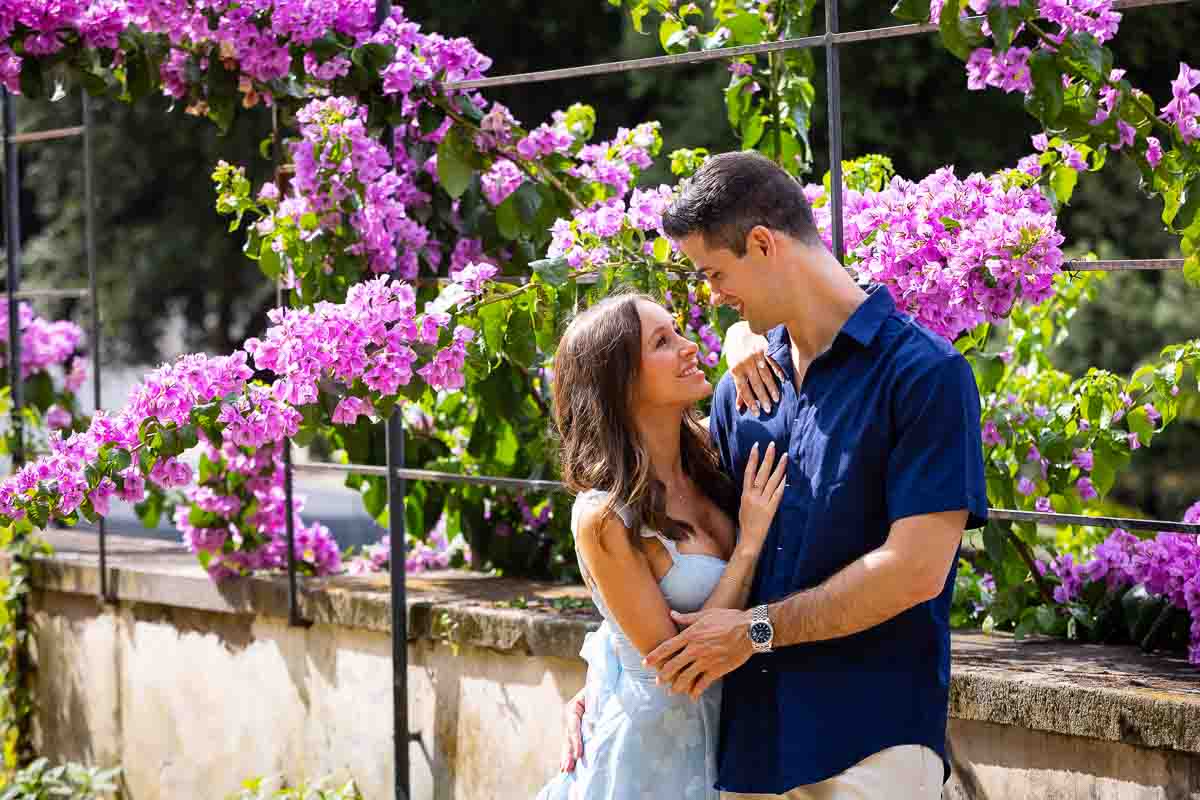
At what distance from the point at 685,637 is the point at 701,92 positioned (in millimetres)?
10354

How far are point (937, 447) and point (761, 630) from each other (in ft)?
1.29

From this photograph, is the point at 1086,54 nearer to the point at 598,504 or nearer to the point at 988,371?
the point at 988,371

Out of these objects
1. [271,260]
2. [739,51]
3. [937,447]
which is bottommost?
[937,447]

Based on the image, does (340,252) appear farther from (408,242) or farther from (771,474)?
(771,474)

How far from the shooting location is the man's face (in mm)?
2668

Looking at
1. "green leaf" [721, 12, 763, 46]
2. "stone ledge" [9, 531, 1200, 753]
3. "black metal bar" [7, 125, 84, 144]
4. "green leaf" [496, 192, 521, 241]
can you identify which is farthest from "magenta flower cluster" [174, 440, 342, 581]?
"green leaf" [721, 12, 763, 46]

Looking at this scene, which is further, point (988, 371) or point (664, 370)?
point (988, 371)

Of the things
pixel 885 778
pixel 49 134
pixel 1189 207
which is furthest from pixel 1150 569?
pixel 49 134

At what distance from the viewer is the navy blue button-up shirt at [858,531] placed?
8.22ft

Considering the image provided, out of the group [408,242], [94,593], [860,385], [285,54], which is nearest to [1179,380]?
[860,385]

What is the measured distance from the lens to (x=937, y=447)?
8.12 feet

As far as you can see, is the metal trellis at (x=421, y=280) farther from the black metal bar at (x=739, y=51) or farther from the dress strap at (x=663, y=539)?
the dress strap at (x=663, y=539)

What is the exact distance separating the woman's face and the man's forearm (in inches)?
16.8

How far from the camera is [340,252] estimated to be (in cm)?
441
